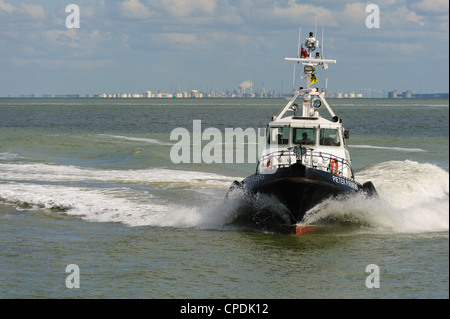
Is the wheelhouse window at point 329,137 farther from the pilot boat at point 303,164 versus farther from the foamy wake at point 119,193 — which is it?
the foamy wake at point 119,193

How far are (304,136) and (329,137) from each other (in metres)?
0.70

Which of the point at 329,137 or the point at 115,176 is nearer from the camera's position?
the point at 329,137

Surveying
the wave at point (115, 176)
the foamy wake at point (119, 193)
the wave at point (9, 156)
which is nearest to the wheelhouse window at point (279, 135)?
the foamy wake at point (119, 193)

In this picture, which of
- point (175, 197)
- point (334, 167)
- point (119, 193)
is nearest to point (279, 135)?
point (334, 167)

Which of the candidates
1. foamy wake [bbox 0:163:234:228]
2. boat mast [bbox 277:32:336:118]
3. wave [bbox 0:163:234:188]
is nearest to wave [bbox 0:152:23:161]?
wave [bbox 0:163:234:188]

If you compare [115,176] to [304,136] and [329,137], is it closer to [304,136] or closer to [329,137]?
[304,136]

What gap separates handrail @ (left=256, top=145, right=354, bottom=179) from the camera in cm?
1683

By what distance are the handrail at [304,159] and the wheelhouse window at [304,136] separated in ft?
1.13

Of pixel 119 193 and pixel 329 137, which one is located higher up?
pixel 329 137

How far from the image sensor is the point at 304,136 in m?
18.2

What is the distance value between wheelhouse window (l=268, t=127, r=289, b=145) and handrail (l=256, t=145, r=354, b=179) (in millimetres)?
393

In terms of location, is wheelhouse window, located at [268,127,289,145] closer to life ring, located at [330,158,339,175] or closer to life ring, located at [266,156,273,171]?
life ring, located at [266,156,273,171]

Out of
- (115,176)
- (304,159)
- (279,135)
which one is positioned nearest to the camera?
(304,159)
